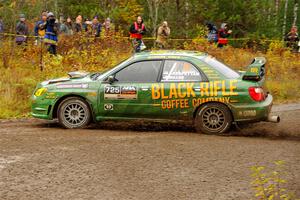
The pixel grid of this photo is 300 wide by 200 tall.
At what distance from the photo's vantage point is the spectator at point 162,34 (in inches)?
846

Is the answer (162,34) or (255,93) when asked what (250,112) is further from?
(162,34)

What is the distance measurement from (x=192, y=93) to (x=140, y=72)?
110 centimetres

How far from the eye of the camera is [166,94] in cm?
1041

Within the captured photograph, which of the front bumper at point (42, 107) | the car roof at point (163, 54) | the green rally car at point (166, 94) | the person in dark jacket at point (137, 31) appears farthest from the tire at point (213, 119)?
the person in dark jacket at point (137, 31)

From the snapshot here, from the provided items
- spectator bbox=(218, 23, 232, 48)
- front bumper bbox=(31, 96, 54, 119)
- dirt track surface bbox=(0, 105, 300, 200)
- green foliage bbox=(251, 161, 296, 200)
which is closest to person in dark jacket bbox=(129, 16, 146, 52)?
spectator bbox=(218, 23, 232, 48)

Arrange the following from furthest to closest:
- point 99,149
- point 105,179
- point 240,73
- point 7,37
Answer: point 7,37 < point 240,73 < point 99,149 < point 105,179

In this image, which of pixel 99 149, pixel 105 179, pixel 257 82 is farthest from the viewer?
pixel 257 82

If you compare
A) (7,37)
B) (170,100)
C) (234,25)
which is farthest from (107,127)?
(234,25)

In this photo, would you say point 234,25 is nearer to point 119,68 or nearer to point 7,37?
point 7,37

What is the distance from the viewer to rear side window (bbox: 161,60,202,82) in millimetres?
10445

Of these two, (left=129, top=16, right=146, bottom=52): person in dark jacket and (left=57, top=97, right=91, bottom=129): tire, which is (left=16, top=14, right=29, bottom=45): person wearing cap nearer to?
(left=129, top=16, right=146, bottom=52): person in dark jacket

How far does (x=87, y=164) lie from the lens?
8.08 meters

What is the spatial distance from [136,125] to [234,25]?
20.8 metres

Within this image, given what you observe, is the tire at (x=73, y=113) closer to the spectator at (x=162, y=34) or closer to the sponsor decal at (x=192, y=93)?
the sponsor decal at (x=192, y=93)
